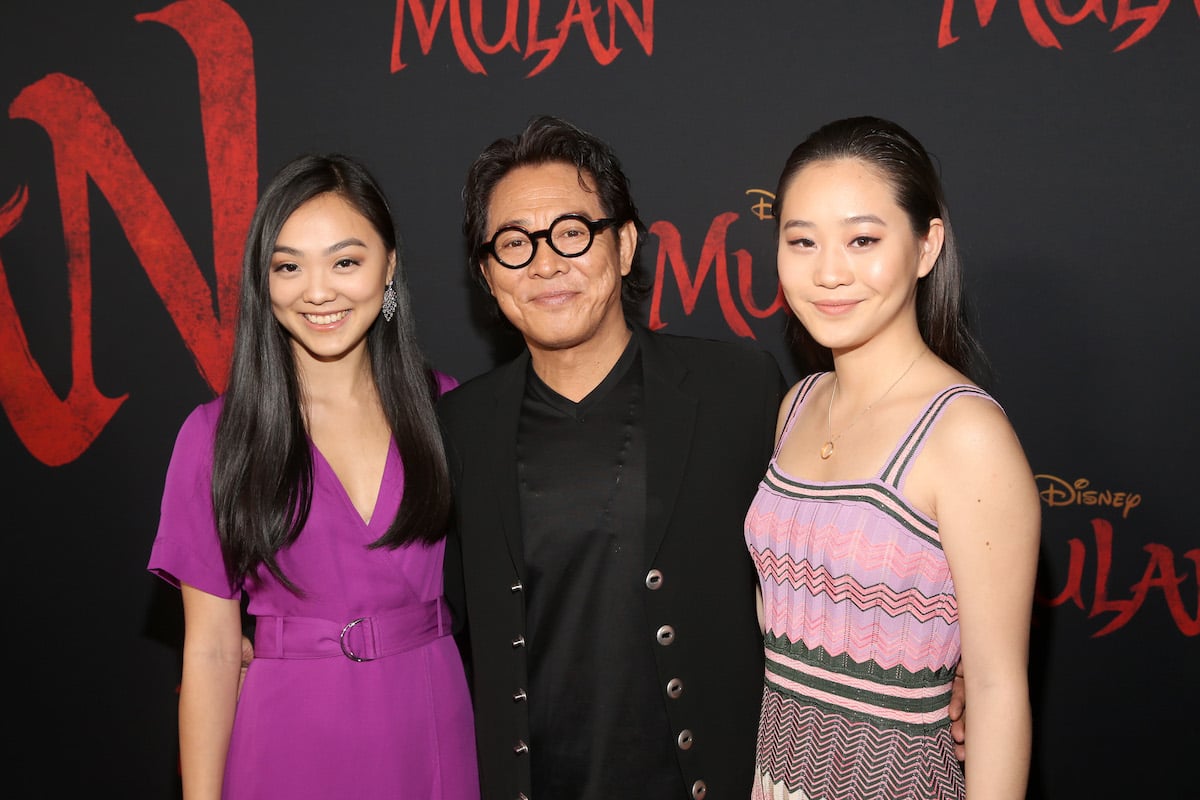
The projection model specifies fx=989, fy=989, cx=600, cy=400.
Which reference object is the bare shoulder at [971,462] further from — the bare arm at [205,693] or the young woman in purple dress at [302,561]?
the bare arm at [205,693]

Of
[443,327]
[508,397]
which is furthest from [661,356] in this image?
[443,327]

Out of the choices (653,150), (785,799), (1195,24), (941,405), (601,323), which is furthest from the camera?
(653,150)

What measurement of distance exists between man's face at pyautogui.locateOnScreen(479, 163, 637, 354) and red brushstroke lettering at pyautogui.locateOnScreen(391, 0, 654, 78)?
604 mm

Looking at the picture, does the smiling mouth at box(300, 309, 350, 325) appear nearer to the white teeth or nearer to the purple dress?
the white teeth

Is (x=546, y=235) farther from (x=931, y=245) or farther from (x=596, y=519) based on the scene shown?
(x=931, y=245)

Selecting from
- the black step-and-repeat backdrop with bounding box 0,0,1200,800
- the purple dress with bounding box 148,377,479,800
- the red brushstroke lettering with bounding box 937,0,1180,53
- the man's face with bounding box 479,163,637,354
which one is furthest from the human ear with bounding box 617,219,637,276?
the red brushstroke lettering with bounding box 937,0,1180,53

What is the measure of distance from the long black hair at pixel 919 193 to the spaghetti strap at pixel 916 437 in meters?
0.20

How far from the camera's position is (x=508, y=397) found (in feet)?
6.72

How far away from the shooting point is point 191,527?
1.90 metres

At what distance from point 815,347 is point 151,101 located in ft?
6.11

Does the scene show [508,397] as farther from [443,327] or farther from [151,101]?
[151,101]

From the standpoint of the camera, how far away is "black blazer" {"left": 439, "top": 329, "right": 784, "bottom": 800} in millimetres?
1831

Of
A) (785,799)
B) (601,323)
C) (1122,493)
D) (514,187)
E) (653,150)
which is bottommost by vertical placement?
(785,799)

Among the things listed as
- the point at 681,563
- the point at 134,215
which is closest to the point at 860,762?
the point at 681,563
